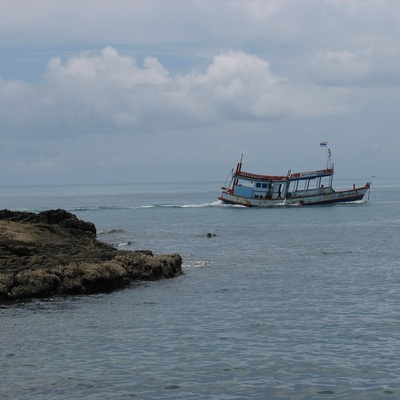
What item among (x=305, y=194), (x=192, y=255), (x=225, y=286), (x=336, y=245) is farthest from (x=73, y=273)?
(x=305, y=194)

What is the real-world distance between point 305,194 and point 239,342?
3077 inches

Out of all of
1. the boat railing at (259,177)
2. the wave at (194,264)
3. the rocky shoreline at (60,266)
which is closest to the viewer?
the rocky shoreline at (60,266)

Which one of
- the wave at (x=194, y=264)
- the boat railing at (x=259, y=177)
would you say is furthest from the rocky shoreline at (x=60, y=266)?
the boat railing at (x=259, y=177)

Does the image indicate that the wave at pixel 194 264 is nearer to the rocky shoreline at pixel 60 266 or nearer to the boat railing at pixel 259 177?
the rocky shoreline at pixel 60 266

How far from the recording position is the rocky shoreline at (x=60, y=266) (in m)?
24.5

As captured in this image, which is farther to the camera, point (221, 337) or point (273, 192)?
point (273, 192)

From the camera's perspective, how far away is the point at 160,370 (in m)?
15.5

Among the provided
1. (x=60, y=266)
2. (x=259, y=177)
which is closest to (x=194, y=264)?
(x=60, y=266)

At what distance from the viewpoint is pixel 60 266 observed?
26.1m

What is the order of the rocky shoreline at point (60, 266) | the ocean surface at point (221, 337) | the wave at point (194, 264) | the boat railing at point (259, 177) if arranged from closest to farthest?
the ocean surface at point (221, 337)
the rocky shoreline at point (60, 266)
the wave at point (194, 264)
the boat railing at point (259, 177)

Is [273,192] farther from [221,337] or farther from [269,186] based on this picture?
[221,337]

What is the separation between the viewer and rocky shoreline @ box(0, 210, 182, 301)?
24453 millimetres

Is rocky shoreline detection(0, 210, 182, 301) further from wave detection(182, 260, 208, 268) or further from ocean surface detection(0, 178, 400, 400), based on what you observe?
wave detection(182, 260, 208, 268)

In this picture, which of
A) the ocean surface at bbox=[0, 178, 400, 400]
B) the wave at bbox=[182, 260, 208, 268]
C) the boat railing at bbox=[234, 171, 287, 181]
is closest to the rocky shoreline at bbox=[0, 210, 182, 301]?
the ocean surface at bbox=[0, 178, 400, 400]
